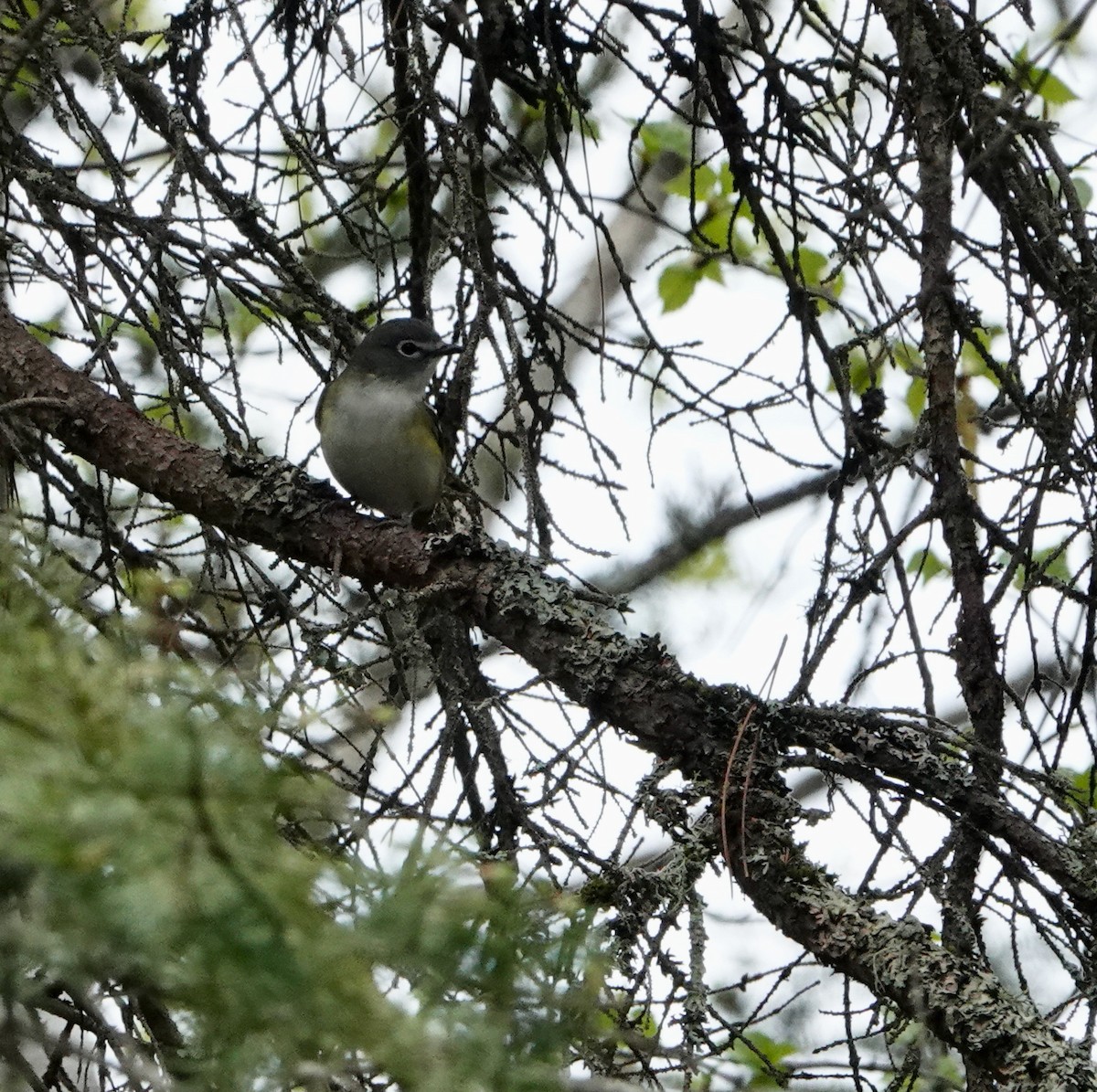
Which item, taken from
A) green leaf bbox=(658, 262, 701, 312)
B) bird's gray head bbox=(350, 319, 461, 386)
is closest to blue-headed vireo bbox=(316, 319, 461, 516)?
bird's gray head bbox=(350, 319, 461, 386)

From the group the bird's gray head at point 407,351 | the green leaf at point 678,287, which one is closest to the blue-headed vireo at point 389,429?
the bird's gray head at point 407,351

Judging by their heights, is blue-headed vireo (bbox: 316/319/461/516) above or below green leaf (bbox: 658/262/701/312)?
below

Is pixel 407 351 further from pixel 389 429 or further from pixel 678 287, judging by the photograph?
pixel 678 287

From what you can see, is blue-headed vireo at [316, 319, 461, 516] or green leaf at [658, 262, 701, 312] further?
green leaf at [658, 262, 701, 312]

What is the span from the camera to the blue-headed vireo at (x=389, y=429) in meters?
4.67

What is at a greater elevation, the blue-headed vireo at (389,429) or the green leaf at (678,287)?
the green leaf at (678,287)

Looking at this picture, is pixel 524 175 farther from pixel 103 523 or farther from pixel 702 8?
pixel 103 523

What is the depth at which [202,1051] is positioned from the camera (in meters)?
0.96

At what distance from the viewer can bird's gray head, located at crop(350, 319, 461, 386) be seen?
15.3 feet

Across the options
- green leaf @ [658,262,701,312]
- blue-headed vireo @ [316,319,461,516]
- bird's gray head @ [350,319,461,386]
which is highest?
green leaf @ [658,262,701,312]

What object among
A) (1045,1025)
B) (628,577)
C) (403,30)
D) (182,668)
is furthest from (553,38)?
(628,577)

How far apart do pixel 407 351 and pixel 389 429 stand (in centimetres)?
36

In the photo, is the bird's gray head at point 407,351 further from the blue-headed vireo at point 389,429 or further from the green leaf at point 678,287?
the green leaf at point 678,287

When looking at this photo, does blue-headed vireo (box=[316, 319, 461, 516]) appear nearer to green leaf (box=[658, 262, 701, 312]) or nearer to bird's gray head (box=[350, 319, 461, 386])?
bird's gray head (box=[350, 319, 461, 386])
